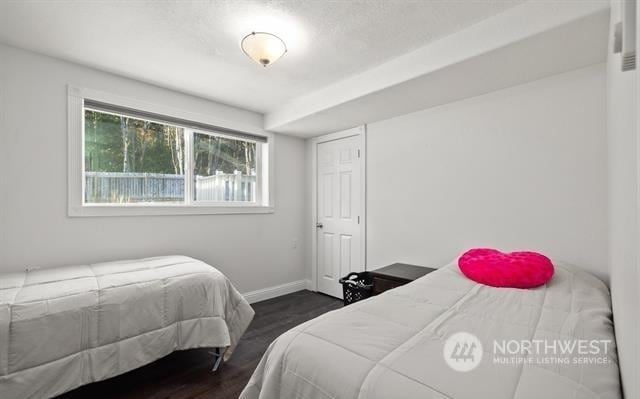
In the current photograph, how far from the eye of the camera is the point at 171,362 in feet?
7.37

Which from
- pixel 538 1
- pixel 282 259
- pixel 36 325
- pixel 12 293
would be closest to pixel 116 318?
pixel 36 325

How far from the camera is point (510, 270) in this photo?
1.74m

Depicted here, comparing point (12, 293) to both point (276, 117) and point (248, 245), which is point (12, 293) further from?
point (276, 117)

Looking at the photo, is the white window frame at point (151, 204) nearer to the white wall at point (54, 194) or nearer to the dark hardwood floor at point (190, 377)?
the white wall at point (54, 194)

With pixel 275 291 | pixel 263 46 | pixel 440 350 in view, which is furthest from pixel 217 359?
pixel 263 46

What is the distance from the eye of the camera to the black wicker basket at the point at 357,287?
2.83 meters

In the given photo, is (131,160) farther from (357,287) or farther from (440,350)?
(440,350)

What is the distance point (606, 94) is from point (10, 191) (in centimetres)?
420

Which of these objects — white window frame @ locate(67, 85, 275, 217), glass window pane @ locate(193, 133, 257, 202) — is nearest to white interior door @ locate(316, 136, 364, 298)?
white window frame @ locate(67, 85, 275, 217)

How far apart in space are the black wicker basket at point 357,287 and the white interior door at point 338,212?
445mm

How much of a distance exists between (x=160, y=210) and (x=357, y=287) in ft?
6.76

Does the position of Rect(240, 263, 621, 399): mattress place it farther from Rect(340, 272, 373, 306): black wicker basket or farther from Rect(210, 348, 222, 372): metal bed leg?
Rect(340, 272, 373, 306): black wicker basket

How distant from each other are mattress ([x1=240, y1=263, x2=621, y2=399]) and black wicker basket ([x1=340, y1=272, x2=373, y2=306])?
4.21ft

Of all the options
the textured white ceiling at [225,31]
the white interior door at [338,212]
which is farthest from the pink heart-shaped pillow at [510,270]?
the white interior door at [338,212]
